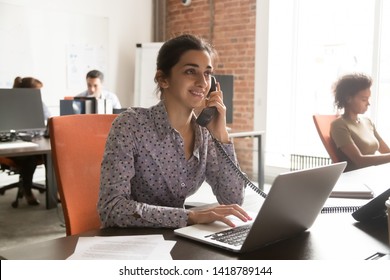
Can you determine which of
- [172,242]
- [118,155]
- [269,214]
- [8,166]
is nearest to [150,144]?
[118,155]

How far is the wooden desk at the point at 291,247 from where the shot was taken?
3.16ft

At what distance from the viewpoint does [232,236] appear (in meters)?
1.06

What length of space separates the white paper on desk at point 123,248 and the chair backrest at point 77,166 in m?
0.48

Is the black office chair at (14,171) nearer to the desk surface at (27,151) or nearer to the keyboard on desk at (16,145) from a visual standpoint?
the keyboard on desk at (16,145)

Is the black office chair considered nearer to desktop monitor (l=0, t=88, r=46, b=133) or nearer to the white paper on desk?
desktop monitor (l=0, t=88, r=46, b=133)

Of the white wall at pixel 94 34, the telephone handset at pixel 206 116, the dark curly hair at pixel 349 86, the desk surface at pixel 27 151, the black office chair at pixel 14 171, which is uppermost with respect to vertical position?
the white wall at pixel 94 34

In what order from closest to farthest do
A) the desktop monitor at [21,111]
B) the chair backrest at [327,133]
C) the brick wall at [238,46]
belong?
the chair backrest at [327,133]
the desktop monitor at [21,111]
the brick wall at [238,46]

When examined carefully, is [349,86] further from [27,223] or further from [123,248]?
[27,223]

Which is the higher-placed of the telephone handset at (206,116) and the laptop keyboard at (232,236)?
the telephone handset at (206,116)

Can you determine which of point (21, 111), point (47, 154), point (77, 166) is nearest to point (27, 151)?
point (47, 154)

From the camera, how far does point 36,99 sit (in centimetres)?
370

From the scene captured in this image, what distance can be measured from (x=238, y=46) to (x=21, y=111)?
2.77 m

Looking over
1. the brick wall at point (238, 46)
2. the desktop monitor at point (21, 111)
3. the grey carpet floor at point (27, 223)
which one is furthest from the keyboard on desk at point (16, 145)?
the brick wall at point (238, 46)

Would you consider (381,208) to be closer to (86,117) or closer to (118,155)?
(118,155)
